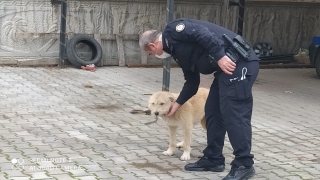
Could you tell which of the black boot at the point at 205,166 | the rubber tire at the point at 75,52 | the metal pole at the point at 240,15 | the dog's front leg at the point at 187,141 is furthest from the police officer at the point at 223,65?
the metal pole at the point at 240,15

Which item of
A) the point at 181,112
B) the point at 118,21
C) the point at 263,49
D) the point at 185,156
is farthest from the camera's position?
the point at 263,49

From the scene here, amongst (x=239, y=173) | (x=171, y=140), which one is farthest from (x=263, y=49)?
(x=239, y=173)

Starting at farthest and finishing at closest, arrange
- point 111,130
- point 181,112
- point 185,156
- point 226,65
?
point 111,130 → point 185,156 → point 181,112 → point 226,65

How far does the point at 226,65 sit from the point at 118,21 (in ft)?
27.4

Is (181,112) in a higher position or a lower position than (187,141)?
higher

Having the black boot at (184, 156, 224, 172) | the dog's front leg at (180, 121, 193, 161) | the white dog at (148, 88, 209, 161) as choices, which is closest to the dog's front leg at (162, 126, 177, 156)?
the white dog at (148, 88, 209, 161)

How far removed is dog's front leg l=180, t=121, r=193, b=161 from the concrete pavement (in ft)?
0.26

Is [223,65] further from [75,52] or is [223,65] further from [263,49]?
[263,49]

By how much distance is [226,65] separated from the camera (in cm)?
523

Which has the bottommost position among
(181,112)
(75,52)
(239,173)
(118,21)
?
(239,173)

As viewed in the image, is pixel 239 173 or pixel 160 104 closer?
pixel 239 173

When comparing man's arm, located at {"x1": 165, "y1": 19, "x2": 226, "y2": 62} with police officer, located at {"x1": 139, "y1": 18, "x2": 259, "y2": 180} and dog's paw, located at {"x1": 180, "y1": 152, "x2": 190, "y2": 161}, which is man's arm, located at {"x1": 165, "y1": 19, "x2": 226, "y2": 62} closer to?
police officer, located at {"x1": 139, "y1": 18, "x2": 259, "y2": 180}

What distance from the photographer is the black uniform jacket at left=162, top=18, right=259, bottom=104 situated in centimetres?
527

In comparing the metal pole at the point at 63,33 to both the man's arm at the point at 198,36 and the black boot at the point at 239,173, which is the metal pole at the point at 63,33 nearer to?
the man's arm at the point at 198,36
